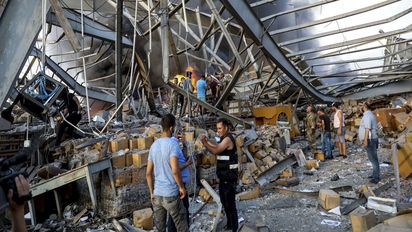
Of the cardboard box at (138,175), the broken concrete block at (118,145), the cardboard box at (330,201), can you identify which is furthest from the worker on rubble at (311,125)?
the cardboard box at (138,175)

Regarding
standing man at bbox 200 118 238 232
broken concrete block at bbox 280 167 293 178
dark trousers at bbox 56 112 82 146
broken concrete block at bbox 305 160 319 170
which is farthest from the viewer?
broken concrete block at bbox 305 160 319 170

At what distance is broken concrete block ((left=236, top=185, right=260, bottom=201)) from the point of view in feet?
20.7

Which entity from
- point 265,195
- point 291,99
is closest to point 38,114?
point 265,195

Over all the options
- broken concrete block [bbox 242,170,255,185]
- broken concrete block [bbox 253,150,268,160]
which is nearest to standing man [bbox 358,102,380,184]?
broken concrete block [bbox 253,150,268,160]

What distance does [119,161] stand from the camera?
560 centimetres

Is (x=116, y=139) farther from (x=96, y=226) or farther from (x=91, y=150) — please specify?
(x=96, y=226)

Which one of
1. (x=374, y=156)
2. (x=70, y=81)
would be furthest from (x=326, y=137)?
(x=70, y=81)

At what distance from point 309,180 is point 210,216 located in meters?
3.14

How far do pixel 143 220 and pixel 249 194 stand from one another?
2.18m

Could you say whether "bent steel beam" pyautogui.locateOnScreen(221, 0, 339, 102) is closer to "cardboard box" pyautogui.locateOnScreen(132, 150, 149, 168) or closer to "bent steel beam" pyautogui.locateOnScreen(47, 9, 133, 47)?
"cardboard box" pyautogui.locateOnScreen(132, 150, 149, 168)

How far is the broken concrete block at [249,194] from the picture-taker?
20.7 feet

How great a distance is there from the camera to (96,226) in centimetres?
527

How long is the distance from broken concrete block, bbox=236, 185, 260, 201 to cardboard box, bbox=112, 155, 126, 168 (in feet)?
7.07

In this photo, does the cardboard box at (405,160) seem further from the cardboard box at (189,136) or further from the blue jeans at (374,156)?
the cardboard box at (189,136)
